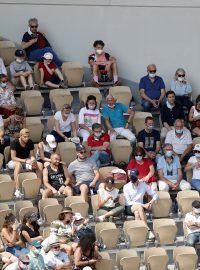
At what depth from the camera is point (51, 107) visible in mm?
23719

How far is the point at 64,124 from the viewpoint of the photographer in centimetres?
2283

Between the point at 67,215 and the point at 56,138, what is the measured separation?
8.88ft

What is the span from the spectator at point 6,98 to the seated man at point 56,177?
68.3 inches

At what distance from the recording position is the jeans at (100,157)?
73.2ft

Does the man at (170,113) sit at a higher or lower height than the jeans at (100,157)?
higher

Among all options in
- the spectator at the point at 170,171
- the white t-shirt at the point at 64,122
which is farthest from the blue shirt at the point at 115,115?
the spectator at the point at 170,171

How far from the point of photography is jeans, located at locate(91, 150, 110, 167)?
22312 mm

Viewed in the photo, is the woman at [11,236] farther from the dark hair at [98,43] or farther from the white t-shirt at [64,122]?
the dark hair at [98,43]

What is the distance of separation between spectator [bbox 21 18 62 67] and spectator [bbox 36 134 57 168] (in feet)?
9.18

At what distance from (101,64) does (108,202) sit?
13.0 feet

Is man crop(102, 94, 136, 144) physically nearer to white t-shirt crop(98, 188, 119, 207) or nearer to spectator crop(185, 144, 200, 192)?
spectator crop(185, 144, 200, 192)

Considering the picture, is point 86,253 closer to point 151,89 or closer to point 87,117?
point 87,117

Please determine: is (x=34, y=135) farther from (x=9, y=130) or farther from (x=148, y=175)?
(x=148, y=175)

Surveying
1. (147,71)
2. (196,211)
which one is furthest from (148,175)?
(147,71)
